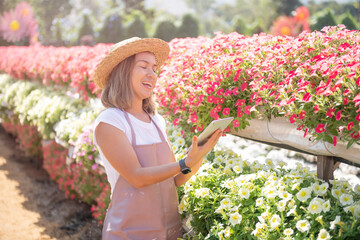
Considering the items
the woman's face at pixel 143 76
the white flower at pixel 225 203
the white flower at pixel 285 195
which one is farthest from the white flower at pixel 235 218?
the woman's face at pixel 143 76

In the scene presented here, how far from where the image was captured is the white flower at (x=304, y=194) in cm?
188

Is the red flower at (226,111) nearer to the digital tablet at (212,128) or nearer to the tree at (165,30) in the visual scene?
the digital tablet at (212,128)

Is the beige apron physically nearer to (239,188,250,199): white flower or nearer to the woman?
the woman

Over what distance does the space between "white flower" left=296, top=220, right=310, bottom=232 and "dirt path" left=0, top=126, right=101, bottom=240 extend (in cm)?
328

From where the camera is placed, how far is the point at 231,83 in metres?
2.73

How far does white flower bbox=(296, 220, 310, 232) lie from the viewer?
1.69m

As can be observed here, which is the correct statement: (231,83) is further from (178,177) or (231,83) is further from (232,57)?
(178,177)

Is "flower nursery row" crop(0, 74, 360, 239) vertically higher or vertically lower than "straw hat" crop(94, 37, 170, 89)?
lower

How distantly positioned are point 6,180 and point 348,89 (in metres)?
5.97

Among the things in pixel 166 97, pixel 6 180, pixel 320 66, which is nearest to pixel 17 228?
pixel 6 180

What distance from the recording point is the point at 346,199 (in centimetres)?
178

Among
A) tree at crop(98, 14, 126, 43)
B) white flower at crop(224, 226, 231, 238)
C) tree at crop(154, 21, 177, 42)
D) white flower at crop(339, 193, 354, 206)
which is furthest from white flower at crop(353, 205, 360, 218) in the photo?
tree at crop(98, 14, 126, 43)

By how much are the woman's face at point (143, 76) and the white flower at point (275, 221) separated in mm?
950

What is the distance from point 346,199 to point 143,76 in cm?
124
